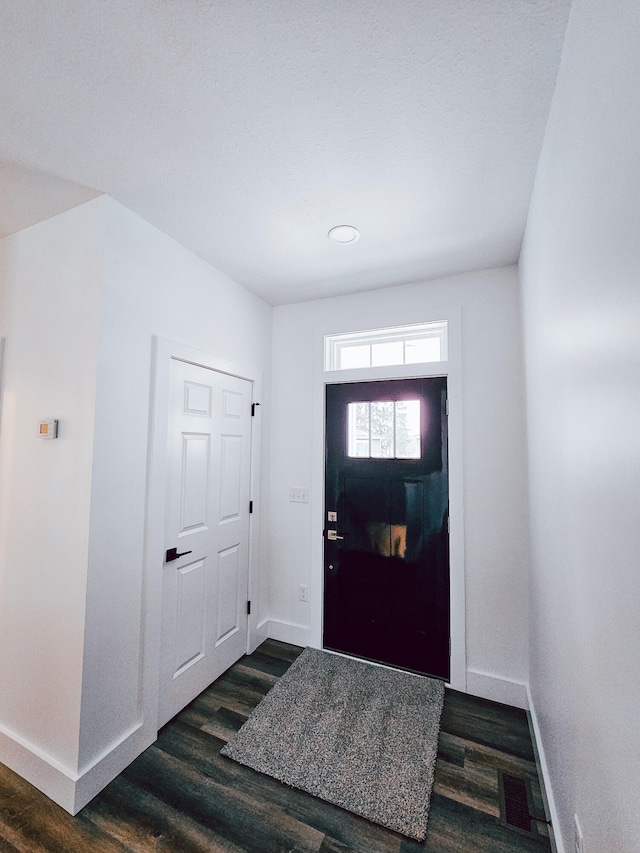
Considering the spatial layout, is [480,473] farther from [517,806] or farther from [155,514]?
[155,514]

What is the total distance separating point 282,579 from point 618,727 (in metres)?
2.36

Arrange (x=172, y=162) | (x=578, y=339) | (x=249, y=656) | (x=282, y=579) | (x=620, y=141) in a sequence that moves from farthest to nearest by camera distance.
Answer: (x=282, y=579) → (x=249, y=656) → (x=172, y=162) → (x=578, y=339) → (x=620, y=141)

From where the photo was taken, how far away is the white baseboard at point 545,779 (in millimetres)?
1310

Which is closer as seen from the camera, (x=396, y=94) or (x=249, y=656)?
(x=396, y=94)

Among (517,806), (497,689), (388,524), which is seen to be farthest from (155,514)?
(497,689)

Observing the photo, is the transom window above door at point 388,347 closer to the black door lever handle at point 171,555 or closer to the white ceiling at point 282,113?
the white ceiling at point 282,113

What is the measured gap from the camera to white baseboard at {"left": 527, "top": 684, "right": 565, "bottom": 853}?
1.31 meters

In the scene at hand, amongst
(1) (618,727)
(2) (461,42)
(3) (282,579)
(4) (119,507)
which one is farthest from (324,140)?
(3) (282,579)

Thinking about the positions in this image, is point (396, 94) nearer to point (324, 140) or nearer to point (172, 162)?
point (324, 140)

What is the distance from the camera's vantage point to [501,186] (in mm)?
1602

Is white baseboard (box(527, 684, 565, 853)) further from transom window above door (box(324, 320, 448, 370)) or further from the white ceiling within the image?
the white ceiling

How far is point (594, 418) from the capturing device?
0.87 m

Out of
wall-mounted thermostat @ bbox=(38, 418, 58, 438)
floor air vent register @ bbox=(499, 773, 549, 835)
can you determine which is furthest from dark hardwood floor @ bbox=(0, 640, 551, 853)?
wall-mounted thermostat @ bbox=(38, 418, 58, 438)

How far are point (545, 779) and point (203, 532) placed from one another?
6.63 feet
